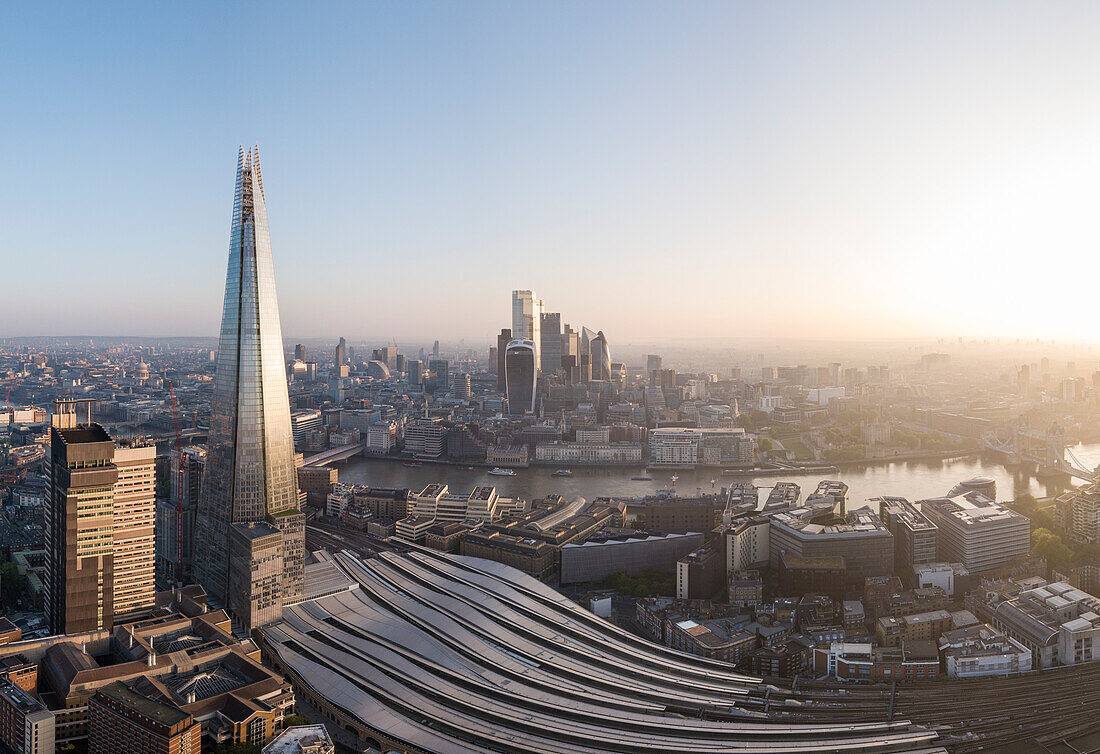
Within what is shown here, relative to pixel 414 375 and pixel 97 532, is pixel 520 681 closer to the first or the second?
pixel 97 532

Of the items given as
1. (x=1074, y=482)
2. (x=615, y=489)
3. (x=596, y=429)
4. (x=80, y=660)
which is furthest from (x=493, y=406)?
(x=80, y=660)

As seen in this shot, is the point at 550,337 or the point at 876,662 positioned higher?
the point at 550,337

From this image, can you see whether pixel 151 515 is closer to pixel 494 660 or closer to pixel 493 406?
pixel 494 660

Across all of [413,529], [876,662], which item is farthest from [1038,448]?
[413,529]

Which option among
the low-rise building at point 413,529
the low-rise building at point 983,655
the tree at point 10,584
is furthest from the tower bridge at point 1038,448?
the tree at point 10,584

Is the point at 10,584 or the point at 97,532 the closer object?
the point at 97,532

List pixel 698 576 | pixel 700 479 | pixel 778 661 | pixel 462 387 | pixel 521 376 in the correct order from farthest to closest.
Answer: pixel 462 387
pixel 521 376
pixel 700 479
pixel 698 576
pixel 778 661

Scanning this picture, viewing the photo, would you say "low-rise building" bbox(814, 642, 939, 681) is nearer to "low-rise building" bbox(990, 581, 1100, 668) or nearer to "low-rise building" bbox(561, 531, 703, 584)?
"low-rise building" bbox(990, 581, 1100, 668)
